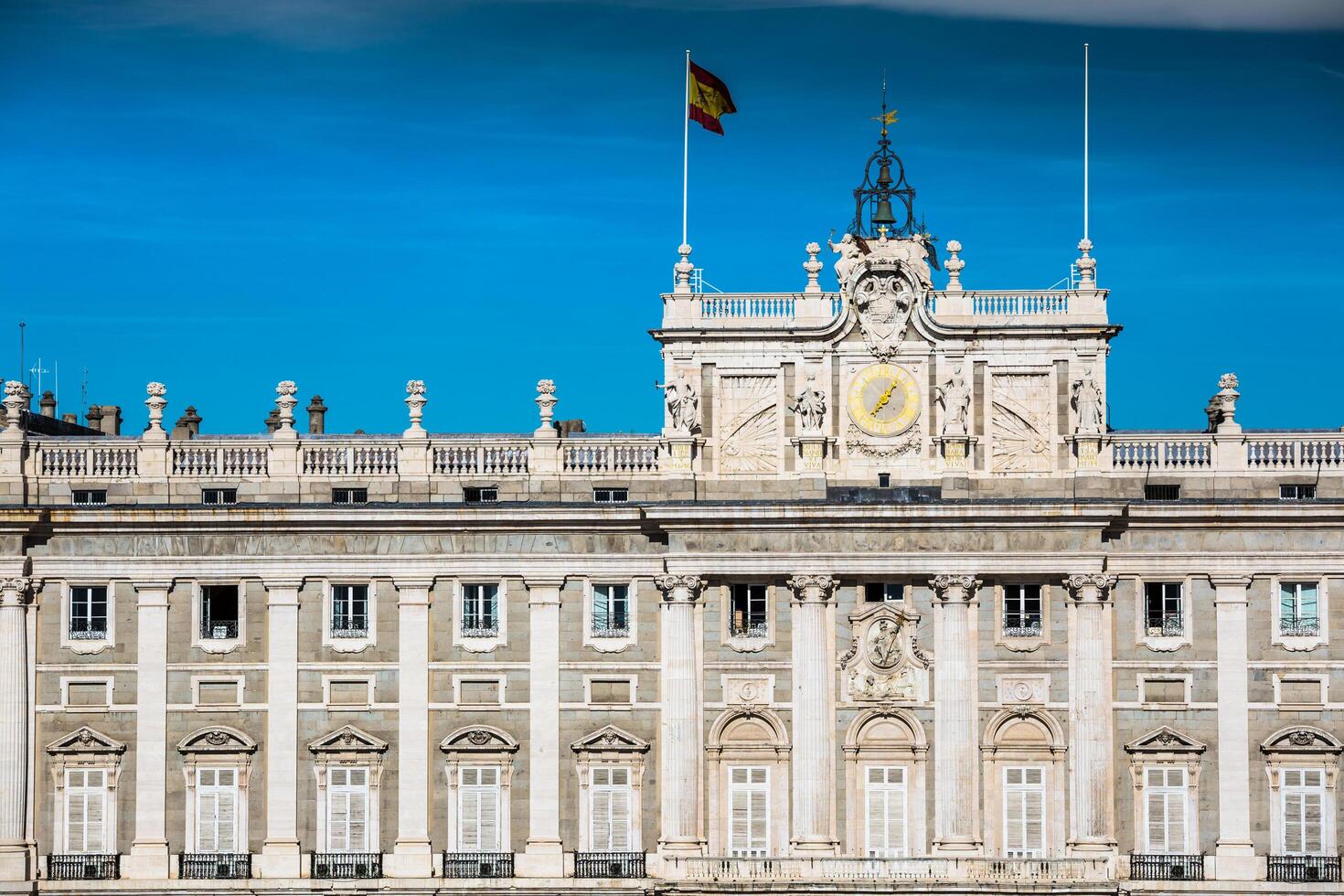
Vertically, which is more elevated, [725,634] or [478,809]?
[725,634]

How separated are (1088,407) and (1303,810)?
551 inches

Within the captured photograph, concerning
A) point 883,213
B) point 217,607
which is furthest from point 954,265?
point 217,607

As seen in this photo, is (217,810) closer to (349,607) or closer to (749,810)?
(349,607)

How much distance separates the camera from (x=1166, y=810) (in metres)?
78.9

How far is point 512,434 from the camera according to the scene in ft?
269

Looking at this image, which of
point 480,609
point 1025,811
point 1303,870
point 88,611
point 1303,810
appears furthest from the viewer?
point 88,611

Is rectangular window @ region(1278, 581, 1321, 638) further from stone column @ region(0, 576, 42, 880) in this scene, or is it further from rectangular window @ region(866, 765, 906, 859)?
stone column @ region(0, 576, 42, 880)

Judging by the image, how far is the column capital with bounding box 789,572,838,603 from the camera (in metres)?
78.9

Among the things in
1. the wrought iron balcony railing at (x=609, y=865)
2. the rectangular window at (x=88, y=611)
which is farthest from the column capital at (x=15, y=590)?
the wrought iron balcony railing at (x=609, y=865)

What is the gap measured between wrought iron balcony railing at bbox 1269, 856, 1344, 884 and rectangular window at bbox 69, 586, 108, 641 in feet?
122

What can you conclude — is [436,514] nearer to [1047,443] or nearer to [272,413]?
[272,413]

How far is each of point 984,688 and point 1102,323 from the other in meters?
11.9

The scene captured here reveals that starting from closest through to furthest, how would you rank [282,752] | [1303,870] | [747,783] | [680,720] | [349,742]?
[1303,870] < [680,720] < [747,783] < [349,742] < [282,752]

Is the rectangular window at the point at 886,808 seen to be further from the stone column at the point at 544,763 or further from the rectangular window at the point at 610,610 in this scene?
the stone column at the point at 544,763
